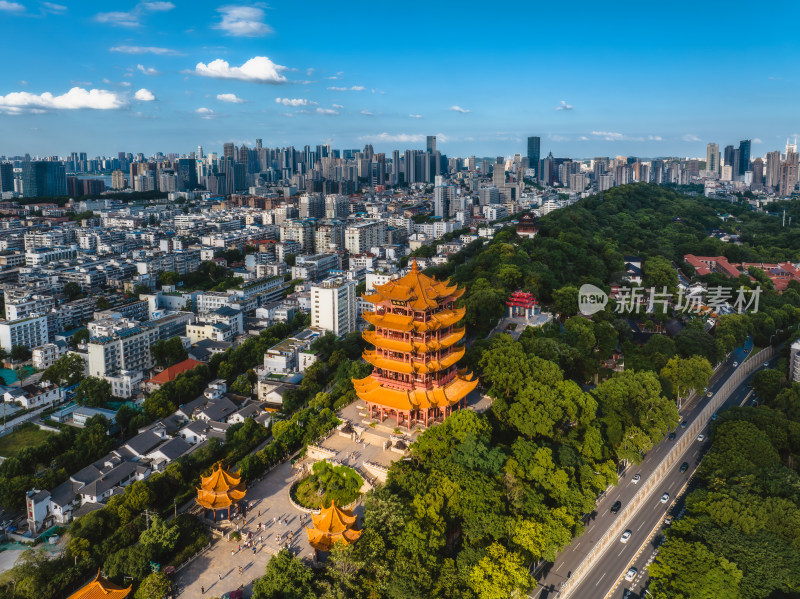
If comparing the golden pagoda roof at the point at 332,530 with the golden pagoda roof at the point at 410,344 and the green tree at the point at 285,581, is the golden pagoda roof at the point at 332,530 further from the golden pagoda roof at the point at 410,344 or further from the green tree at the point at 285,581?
the golden pagoda roof at the point at 410,344

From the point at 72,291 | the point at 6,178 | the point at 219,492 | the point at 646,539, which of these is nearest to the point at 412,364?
the point at 219,492

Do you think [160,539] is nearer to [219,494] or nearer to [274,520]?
[219,494]

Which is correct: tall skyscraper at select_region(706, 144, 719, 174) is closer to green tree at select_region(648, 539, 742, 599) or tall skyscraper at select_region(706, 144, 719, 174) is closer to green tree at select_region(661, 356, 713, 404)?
green tree at select_region(661, 356, 713, 404)

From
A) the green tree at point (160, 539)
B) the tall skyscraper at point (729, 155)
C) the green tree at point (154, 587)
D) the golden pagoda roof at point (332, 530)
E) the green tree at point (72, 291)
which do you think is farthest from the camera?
the tall skyscraper at point (729, 155)

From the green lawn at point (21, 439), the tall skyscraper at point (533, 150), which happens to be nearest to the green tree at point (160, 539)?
the green lawn at point (21, 439)

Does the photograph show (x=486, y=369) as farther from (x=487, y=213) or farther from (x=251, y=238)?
(x=487, y=213)
